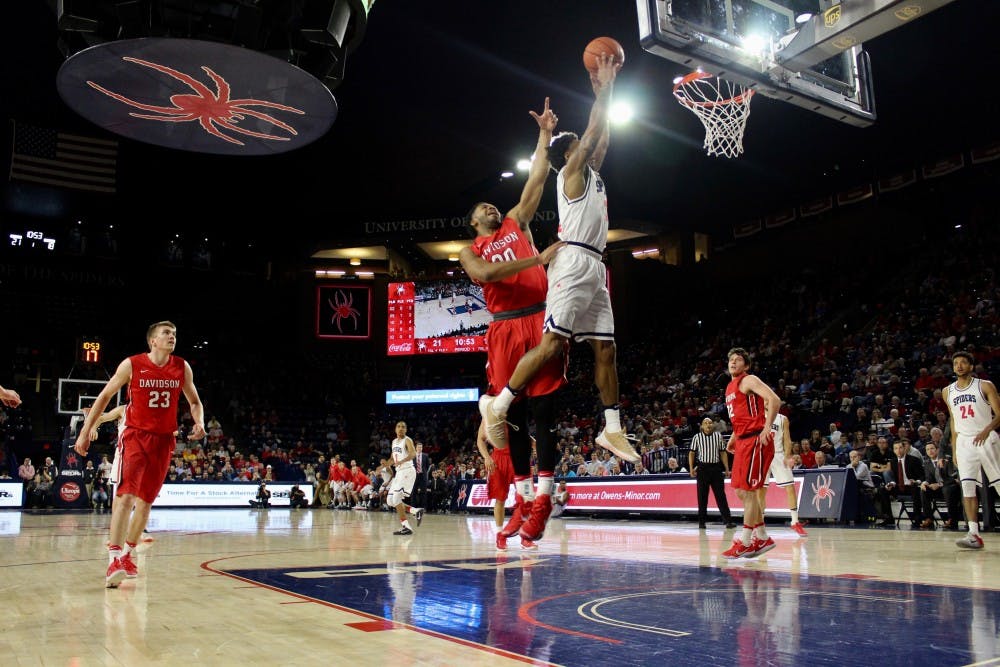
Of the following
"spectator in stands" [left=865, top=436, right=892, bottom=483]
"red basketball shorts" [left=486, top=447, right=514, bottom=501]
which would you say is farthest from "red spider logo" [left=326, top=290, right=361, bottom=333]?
"red basketball shorts" [left=486, top=447, right=514, bottom=501]

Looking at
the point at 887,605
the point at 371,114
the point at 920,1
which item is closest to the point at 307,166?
the point at 371,114

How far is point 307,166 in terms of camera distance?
2522 cm

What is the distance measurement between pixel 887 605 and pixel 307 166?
23688 mm

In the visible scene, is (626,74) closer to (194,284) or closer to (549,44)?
(549,44)

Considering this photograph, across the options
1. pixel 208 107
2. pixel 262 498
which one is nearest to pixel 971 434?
pixel 208 107

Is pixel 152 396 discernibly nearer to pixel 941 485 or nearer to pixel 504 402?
pixel 504 402

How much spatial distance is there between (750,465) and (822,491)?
269 inches

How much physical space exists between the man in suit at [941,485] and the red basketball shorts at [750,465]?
5.78m

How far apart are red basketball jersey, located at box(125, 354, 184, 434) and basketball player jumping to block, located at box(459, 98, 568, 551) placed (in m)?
2.28

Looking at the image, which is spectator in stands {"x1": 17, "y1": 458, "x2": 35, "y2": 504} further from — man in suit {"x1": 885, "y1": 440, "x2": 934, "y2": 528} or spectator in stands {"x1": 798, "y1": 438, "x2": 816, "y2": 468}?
man in suit {"x1": 885, "y1": 440, "x2": 934, "y2": 528}

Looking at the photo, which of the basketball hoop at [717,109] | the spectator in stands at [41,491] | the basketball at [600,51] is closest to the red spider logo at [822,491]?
the basketball hoop at [717,109]

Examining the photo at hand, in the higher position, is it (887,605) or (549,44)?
(549,44)

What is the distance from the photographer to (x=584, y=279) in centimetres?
476

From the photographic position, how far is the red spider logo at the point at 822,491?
12867mm
